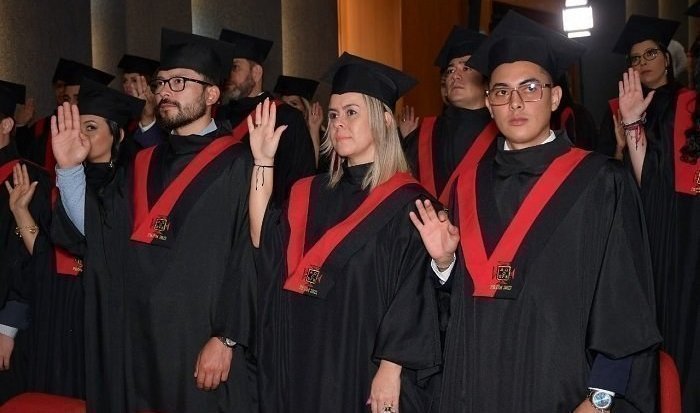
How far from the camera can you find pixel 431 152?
584 centimetres

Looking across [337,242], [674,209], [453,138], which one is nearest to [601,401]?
[337,242]

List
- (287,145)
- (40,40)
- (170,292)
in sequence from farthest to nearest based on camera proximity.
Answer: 1. (40,40)
2. (287,145)
3. (170,292)

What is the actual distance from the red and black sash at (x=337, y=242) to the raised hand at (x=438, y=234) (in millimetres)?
231

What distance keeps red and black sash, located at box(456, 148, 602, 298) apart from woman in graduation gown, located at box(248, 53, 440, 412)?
0.34m

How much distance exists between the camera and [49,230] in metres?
4.98

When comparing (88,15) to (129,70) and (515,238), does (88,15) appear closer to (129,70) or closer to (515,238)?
(129,70)

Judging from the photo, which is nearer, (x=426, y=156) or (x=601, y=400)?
(x=601, y=400)

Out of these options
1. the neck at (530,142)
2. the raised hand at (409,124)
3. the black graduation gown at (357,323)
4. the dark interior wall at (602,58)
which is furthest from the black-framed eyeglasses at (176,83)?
the dark interior wall at (602,58)

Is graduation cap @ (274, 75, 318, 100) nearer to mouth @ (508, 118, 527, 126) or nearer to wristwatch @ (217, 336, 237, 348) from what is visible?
wristwatch @ (217, 336, 237, 348)

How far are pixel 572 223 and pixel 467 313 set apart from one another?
1.58 feet

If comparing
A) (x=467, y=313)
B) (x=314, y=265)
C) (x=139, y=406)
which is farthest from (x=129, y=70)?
(x=467, y=313)

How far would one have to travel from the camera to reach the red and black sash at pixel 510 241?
3.35 meters

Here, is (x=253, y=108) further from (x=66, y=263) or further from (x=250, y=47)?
(x=66, y=263)

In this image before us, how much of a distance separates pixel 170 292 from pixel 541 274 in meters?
1.84
